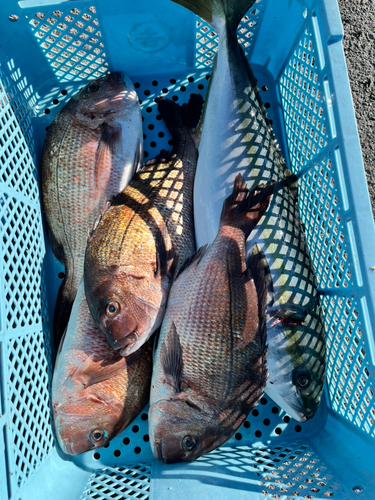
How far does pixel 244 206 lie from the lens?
1.54 meters

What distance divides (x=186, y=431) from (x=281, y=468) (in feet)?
1.47

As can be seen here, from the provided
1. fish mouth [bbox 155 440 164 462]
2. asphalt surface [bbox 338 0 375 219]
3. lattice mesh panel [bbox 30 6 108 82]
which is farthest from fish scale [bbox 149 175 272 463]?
asphalt surface [bbox 338 0 375 219]

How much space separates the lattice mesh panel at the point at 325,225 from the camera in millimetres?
1563

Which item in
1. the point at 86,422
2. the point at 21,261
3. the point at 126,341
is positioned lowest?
the point at 86,422

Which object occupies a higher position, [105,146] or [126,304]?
[105,146]

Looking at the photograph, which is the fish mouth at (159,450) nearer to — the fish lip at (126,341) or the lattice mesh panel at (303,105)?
the fish lip at (126,341)

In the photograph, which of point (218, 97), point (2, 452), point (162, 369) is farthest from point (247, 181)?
point (2, 452)

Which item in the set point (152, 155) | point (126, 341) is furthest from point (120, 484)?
point (152, 155)

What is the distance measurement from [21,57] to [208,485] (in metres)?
2.10

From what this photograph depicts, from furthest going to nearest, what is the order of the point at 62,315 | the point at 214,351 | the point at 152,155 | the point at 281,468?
the point at 152,155 → the point at 62,315 → the point at 281,468 → the point at 214,351

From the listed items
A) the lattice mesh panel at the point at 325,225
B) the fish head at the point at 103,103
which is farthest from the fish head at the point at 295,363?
the fish head at the point at 103,103

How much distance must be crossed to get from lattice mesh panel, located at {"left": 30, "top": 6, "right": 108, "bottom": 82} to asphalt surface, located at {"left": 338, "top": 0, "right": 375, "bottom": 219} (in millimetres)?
1657

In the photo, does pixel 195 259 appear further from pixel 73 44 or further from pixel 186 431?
pixel 73 44

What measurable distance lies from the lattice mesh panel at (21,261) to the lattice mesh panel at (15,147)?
0.31 ft
